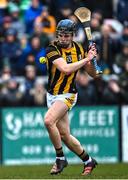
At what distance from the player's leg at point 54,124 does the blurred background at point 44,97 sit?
224 inches

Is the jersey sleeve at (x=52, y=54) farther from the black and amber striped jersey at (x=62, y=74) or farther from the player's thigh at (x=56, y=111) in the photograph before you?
the player's thigh at (x=56, y=111)

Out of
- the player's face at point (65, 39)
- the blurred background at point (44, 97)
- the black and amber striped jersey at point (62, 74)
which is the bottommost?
the blurred background at point (44, 97)

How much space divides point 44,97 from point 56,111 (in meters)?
6.58

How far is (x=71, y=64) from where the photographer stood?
11203 millimetres

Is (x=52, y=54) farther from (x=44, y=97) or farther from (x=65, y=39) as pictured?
(x=44, y=97)

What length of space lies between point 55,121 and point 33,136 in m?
6.06

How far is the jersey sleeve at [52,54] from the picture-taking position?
11.3 metres

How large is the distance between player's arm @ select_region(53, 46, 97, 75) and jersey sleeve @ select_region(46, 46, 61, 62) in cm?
6

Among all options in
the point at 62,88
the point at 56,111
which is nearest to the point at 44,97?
the point at 62,88

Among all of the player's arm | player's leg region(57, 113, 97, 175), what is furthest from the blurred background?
the player's arm

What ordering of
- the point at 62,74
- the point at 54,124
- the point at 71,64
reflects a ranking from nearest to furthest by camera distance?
the point at 71,64
the point at 54,124
the point at 62,74

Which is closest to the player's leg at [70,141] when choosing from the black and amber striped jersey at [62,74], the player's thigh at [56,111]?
the player's thigh at [56,111]

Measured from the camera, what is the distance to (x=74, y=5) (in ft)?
67.2

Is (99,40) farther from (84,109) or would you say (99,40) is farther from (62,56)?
(62,56)
